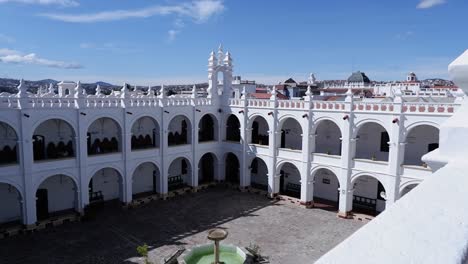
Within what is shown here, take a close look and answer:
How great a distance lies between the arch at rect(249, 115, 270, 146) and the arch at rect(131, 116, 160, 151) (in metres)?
9.17

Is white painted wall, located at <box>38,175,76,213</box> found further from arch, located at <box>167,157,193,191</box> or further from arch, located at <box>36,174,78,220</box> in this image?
arch, located at <box>167,157,193,191</box>

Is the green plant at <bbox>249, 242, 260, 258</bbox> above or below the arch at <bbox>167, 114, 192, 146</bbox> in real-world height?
below

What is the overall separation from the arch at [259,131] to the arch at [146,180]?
959 cm

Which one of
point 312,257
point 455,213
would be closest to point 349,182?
point 312,257

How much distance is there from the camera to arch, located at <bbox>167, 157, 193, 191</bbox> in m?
31.7

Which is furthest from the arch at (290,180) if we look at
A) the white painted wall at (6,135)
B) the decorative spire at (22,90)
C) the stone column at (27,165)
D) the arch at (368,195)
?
the white painted wall at (6,135)

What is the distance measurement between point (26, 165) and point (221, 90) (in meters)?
17.9

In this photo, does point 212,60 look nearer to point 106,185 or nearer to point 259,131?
point 259,131

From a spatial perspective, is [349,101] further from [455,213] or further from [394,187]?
[455,213]

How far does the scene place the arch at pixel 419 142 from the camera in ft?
78.3

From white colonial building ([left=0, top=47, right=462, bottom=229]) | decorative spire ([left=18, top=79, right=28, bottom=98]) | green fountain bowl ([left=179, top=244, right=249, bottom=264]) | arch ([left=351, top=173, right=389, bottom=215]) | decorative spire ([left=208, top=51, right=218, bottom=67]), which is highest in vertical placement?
decorative spire ([left=208, top=51, right=218, bottom=67])

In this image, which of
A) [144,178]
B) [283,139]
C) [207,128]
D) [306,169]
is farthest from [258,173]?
[144,178]

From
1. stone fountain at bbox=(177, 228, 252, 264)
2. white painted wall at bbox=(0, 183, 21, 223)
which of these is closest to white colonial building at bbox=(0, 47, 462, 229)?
white painted wall at bbox=(0, 183, 21, 223)

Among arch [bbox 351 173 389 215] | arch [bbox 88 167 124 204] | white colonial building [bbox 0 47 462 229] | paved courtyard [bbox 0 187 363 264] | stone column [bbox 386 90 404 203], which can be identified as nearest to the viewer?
paved courtyard [bbox 0 187 363 264]
